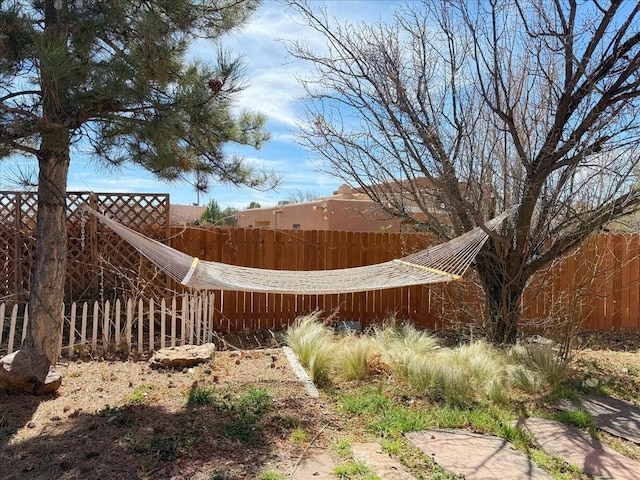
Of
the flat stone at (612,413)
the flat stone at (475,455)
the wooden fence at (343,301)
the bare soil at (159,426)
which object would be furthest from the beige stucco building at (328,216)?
the flat stone at (475,455)

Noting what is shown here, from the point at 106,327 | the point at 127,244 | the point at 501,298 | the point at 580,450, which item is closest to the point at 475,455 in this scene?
the point at 580,450

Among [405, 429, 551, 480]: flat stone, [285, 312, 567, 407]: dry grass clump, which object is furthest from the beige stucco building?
[405, 429, 551, 480]: flat stone

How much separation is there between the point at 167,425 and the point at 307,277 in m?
1.74

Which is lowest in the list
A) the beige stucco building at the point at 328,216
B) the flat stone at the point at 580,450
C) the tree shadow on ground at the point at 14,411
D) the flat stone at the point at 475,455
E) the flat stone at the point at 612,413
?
the flat stone at the point at 612,413

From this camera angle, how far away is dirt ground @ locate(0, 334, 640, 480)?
217 cm

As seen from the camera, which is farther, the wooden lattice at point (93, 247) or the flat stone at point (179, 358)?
the wooden lattice at point (93, 247)

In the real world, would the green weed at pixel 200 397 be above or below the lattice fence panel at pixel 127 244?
below

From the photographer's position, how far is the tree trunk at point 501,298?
446 cm

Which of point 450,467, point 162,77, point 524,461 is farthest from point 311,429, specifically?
point 162,77

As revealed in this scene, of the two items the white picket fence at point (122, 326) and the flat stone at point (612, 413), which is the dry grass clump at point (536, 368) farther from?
the white picket fence at point (122, 326)

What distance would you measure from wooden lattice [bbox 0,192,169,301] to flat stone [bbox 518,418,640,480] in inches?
153

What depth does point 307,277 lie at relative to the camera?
161 inches

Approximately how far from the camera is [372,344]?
164 inches

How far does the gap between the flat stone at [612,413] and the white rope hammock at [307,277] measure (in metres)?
1.17
